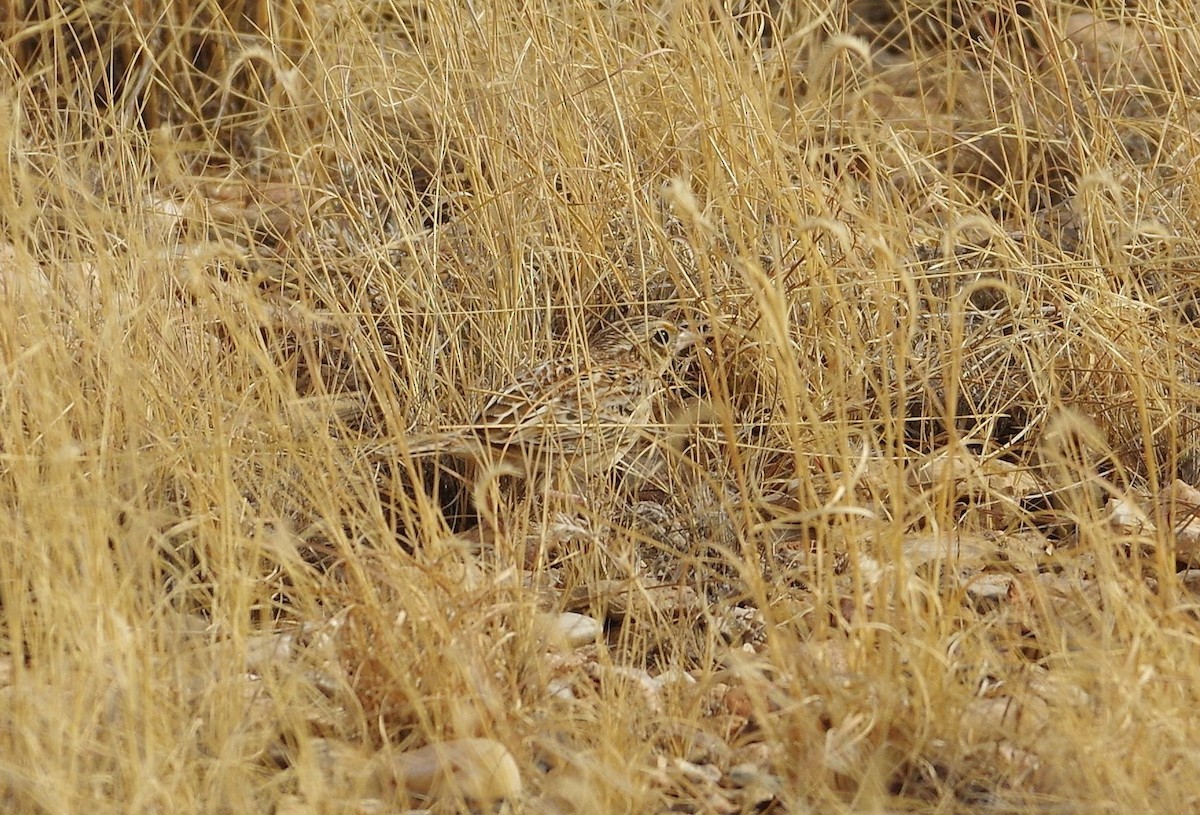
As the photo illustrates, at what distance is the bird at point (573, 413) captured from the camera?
6.80ft

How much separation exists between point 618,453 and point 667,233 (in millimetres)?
541

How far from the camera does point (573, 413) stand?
84.2 inches

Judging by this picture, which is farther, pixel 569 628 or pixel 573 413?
pixel 573 413

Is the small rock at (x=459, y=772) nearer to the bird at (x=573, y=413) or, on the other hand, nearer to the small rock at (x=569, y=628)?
the small rock at (x=569, y=628)

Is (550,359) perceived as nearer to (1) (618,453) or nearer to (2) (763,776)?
(1) (618,453)

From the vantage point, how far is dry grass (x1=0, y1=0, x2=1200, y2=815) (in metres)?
1.52

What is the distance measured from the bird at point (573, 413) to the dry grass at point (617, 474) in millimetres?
55

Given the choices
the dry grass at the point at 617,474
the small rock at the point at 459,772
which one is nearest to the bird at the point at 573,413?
the dry grass at the point at 617,474

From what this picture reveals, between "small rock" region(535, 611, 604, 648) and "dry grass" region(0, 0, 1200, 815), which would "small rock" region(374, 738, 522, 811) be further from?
"small rock" region(535, 611, 604, 648)

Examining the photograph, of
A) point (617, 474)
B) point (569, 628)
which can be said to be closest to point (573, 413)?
point (617, 474)

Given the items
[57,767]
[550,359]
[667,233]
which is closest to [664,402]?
[550,359]

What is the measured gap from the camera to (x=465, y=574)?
170 cm

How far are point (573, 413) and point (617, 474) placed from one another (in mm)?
114

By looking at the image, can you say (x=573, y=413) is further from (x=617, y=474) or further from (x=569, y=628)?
(x=569, y=628)
